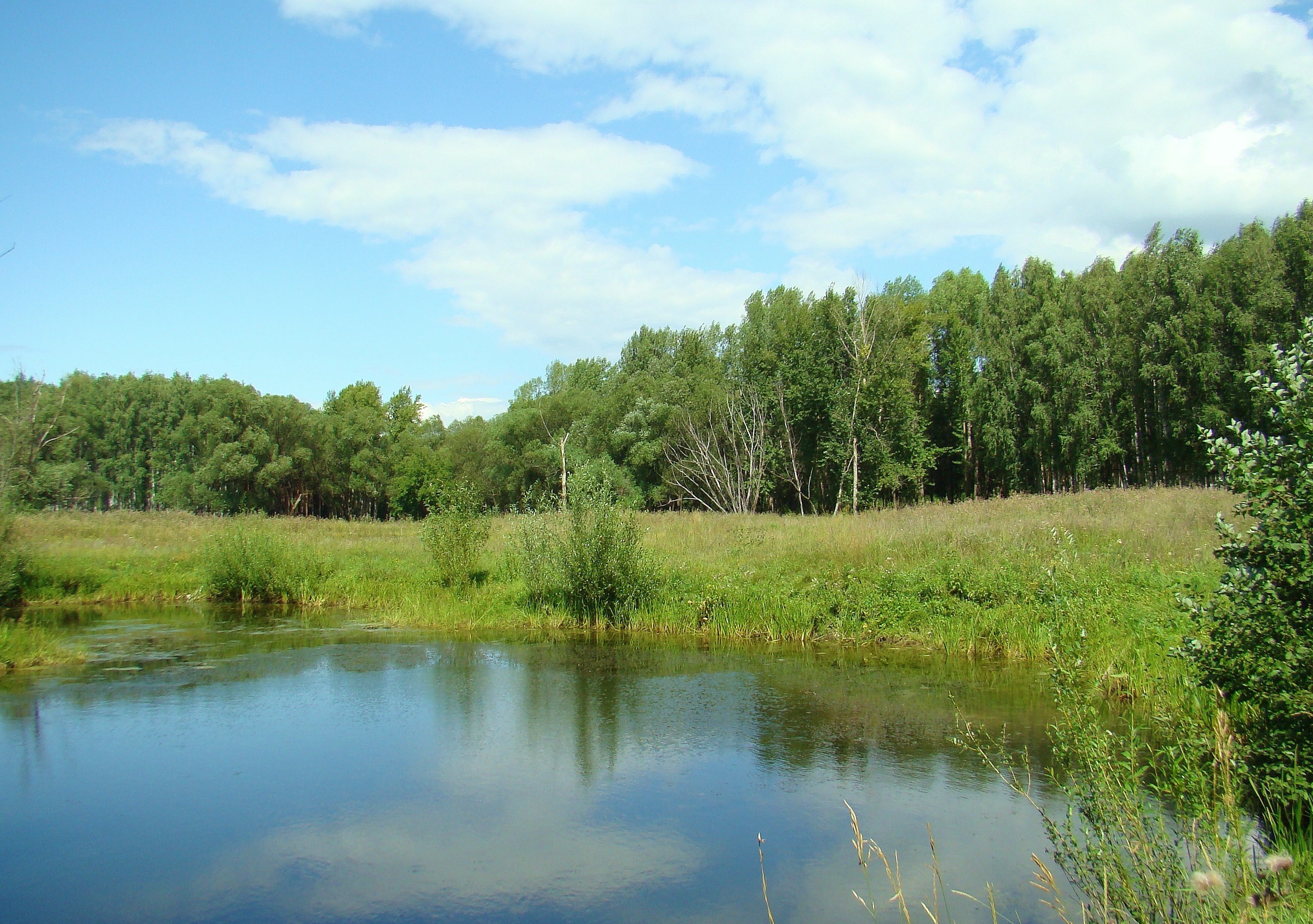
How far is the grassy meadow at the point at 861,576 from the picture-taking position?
36.6 feet

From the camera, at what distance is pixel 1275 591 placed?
4539mm

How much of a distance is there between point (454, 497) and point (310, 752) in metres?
9.35

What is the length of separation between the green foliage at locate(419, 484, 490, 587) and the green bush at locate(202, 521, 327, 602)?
3.21 metres

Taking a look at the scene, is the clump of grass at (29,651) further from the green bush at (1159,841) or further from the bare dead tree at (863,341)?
the bare dead tree at (863,341)

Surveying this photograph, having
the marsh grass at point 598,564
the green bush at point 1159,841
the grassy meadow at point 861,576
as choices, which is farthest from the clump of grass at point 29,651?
the green bush at point 1159,841

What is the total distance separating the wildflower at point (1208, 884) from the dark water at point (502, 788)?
1906 millimetres

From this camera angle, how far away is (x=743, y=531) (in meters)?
19.7

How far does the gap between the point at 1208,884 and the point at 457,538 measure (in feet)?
49.3

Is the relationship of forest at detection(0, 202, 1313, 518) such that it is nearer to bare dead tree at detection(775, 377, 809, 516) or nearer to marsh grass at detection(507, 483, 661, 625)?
bare dead tree at detection(775, 377, 809, 516)

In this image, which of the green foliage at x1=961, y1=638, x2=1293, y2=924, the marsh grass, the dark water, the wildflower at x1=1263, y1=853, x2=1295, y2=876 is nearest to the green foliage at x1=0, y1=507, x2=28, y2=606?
the dark water

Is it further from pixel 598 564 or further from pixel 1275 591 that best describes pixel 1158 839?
pixel 598 564

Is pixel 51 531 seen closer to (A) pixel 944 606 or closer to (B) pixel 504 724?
(B) pixel 504 724

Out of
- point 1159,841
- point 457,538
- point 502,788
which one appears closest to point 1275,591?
point 1159,841

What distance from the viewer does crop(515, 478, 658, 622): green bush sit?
47.5ft
